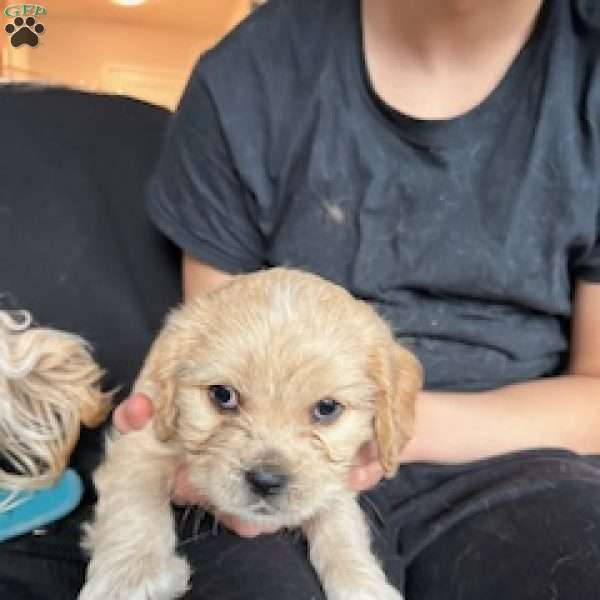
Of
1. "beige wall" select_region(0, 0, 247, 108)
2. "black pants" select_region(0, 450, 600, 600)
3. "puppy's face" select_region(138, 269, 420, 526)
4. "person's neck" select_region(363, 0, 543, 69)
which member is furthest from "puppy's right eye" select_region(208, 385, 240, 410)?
"beige wall" select_region(0, 0, 247, 108)

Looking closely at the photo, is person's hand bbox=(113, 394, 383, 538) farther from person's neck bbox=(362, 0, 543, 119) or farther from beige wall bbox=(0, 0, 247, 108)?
beige wall bbox=(0, 0, 247, 108)

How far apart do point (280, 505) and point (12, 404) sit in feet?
2.06

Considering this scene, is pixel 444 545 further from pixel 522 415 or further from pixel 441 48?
pixel 441 48

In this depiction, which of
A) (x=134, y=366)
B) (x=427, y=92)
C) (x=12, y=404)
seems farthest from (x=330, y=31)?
(x=12, y=404)

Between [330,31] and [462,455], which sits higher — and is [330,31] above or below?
above

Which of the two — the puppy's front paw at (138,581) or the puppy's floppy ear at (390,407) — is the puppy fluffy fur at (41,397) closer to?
the puppy's front paw at (138,581)

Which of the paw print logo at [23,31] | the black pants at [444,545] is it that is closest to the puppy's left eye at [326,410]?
the black pants at [444,545]

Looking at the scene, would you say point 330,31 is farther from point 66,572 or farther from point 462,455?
point 66,572

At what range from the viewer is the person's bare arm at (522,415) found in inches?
49.4

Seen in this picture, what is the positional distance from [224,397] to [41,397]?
0.52 metres

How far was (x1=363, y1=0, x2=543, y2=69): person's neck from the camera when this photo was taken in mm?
1299

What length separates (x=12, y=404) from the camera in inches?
57.9

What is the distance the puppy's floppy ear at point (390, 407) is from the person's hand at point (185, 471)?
0.03 meters

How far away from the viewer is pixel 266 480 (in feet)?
3.26
